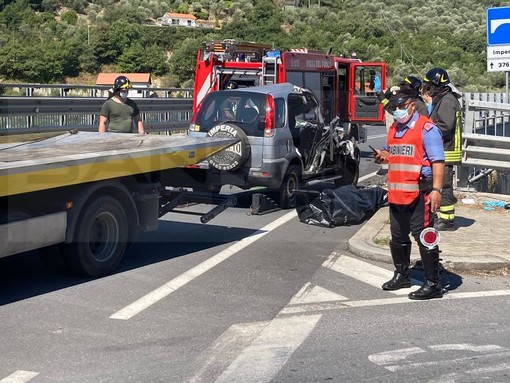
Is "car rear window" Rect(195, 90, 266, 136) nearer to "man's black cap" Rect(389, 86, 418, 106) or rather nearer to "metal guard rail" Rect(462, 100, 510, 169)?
"metal guard rail" Rect(462, 100, 510, 169)

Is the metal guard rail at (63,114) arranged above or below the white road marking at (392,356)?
above

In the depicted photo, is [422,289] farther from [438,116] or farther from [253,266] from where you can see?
[438,116]

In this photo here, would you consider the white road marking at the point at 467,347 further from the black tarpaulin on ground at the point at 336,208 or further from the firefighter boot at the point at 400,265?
the black tarpaulin on ground at the point at 336,208

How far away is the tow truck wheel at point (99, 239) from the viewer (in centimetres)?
779

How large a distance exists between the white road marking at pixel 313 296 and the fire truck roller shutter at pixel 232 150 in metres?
4.14

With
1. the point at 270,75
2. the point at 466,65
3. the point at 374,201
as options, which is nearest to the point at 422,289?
the point at 374,201

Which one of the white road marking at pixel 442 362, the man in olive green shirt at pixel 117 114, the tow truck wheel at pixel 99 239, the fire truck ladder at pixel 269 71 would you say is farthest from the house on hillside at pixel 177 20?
the white road marking at pixel 442 362

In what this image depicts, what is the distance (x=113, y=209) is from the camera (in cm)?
818

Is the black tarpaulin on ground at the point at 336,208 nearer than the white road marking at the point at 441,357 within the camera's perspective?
No

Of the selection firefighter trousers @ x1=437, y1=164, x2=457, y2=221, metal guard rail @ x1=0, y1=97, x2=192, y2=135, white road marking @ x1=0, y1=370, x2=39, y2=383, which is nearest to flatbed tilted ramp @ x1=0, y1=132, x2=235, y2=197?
white road marking @ x1=0, y1=370, x2=39, y2=383

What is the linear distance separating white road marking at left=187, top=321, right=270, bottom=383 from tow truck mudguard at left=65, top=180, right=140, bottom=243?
1.98 metres

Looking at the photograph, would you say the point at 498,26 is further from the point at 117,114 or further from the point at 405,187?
the point at 405,187

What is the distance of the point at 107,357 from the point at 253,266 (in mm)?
3170

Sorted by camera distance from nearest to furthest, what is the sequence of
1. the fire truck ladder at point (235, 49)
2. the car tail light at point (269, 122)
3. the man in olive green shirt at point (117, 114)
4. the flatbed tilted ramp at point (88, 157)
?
the flatbed tilted ramp at point (88, 157) → the man in olive green shirt at point (117, 114) → the car tail light at point (269, 122) → the fire truck ladder at point (235, 49)
